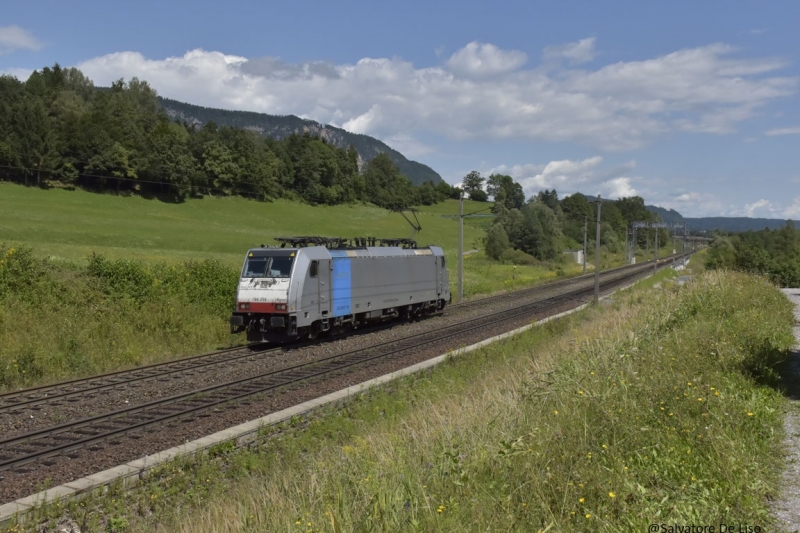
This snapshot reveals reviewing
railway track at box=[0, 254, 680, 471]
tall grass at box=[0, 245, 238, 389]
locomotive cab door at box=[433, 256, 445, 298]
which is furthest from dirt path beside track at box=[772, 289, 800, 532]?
locomotive cab door at box=[433, 256, 445, 298]

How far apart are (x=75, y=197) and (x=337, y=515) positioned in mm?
66625

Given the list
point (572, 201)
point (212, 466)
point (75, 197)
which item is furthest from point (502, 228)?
point (572, 201)

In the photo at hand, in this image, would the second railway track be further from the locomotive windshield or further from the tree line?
the tree line

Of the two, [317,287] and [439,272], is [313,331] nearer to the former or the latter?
[317,287]

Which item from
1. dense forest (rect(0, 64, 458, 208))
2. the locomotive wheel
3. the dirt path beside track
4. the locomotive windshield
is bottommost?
the locomotive wheel

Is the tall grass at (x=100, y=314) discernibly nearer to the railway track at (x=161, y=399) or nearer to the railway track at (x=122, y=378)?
the railway track at (x=122, y=378)

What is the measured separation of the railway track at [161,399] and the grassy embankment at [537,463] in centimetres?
219

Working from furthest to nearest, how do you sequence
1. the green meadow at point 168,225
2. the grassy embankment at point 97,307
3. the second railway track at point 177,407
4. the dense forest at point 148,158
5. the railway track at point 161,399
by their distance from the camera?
the dense forest at point 148,158 → the green meadow at point 168,225 → the grassy embankment at point 97,307 → the railway track at point 161,399 → the second railway track at point 177,407

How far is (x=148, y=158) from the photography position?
7050cm

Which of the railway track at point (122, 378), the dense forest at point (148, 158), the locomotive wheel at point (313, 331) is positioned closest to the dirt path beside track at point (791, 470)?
the railway track at point (122, 378)

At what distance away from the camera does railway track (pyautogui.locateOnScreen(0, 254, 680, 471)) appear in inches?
370

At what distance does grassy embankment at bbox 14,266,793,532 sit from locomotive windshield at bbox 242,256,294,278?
8.68 m

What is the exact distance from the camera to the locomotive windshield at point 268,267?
62.7ft

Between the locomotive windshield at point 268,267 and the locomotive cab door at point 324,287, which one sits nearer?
the locomotive windshield at point 268,267
